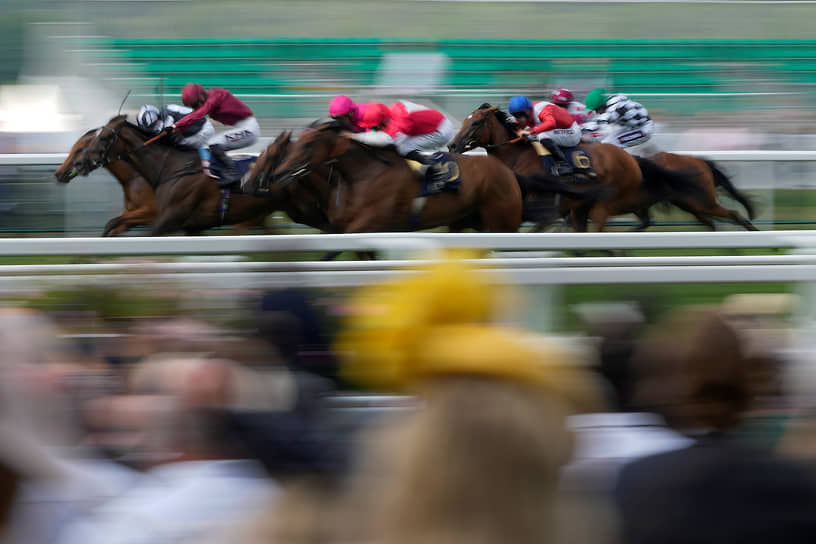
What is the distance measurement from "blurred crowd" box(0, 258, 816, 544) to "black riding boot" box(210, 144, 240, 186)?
5.31 m

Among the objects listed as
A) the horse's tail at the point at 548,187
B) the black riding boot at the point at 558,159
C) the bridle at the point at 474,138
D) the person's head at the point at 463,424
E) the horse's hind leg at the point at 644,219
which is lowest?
the horse's hind leg at the point at 644,219

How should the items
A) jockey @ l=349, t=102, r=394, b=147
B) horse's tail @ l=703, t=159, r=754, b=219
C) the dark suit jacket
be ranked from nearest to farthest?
the dark suit jacket < jockey @ l=349, t=102, r=394, b=147 < horse's tail @ l=703, t=159, r=754, b=219

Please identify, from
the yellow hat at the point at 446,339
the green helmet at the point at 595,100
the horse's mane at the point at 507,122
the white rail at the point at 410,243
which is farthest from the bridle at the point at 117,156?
the yellow hat at the point at 446,339

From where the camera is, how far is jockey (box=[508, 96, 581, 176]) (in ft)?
27.2

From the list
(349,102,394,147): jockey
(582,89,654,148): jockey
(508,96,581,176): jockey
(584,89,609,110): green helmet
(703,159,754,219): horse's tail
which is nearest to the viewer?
(349,102,394,147): jockey

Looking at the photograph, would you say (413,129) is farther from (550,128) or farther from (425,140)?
(550,128)

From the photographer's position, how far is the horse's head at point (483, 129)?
8.27 m

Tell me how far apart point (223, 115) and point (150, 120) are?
0.55 meters

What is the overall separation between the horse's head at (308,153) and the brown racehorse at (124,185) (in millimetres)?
1382

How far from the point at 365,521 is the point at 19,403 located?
64 centimetres

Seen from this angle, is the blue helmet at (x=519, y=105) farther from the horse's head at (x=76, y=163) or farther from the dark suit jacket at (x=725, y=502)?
the dark suit jacket at (x=725, y=502)

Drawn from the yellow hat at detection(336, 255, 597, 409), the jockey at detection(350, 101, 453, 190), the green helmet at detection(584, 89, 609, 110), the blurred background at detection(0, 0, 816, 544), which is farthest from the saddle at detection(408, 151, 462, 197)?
the yellow hat at detection(336, 255, 597, 409)

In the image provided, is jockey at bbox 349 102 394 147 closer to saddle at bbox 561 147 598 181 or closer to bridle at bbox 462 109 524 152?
bridle at bbox 462 109 524 152

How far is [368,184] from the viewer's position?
→ 7.00 metres
